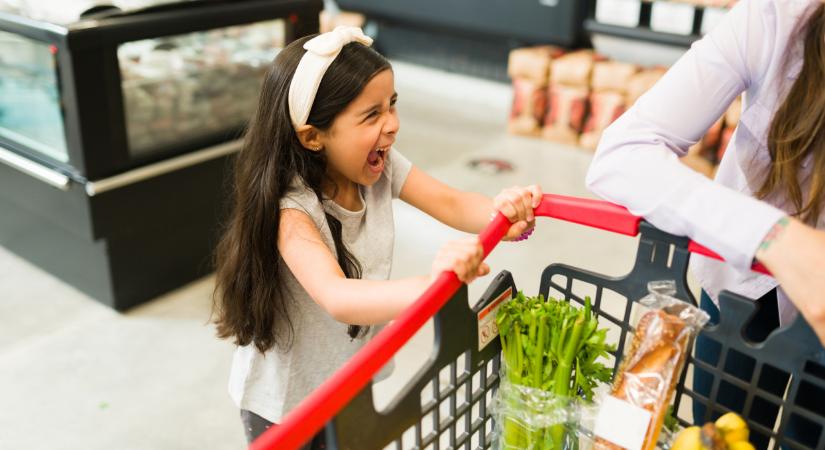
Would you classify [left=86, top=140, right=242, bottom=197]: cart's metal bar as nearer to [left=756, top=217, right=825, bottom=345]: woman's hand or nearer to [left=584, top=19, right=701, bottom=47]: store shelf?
[left=756, top=217, right=825, bottom=345]: woman's hand

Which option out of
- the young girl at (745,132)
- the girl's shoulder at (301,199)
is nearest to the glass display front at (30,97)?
the girl's shoulder at (301,199)

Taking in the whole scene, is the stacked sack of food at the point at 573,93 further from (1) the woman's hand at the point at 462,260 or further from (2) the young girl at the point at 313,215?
(1) the woman's hand at the point at 462,260

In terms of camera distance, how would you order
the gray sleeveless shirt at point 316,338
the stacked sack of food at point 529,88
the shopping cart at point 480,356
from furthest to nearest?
1. the stacked sack of food at point 529,88
2. the gray sleeveless shirt at point 316,338
3. the shopping cart at point 480,356

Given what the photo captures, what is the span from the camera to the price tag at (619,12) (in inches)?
183

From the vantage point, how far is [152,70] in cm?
302

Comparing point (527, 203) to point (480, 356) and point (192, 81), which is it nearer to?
point (480, 356)

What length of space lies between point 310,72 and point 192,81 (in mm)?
2053

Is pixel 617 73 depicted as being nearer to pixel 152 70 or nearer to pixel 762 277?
pixel 152 70

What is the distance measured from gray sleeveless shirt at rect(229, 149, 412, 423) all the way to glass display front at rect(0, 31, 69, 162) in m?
1.66

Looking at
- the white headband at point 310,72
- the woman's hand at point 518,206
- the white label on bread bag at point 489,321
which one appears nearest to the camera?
the white label on bread bag at point 489,321

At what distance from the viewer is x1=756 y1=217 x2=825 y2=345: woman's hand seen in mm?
906

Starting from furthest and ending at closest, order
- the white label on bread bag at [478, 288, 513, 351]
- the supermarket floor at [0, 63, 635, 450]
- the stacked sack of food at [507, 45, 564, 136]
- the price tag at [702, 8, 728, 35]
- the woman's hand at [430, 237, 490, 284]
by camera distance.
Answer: the stacked sack of food at [507, 45, 564, 136], the price tag at [702, 8, 728, 35], the supermarket floor at [0, 63, 635, 450], the white label on bread bag at [478, 288, 513, 351], the woman's hand at [430, 237, 490, 284]

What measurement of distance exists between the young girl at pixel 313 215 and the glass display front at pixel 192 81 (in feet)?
5.20

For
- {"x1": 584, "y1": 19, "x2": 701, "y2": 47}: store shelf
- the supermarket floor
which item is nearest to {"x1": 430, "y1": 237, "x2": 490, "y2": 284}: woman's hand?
the supermarket floor
